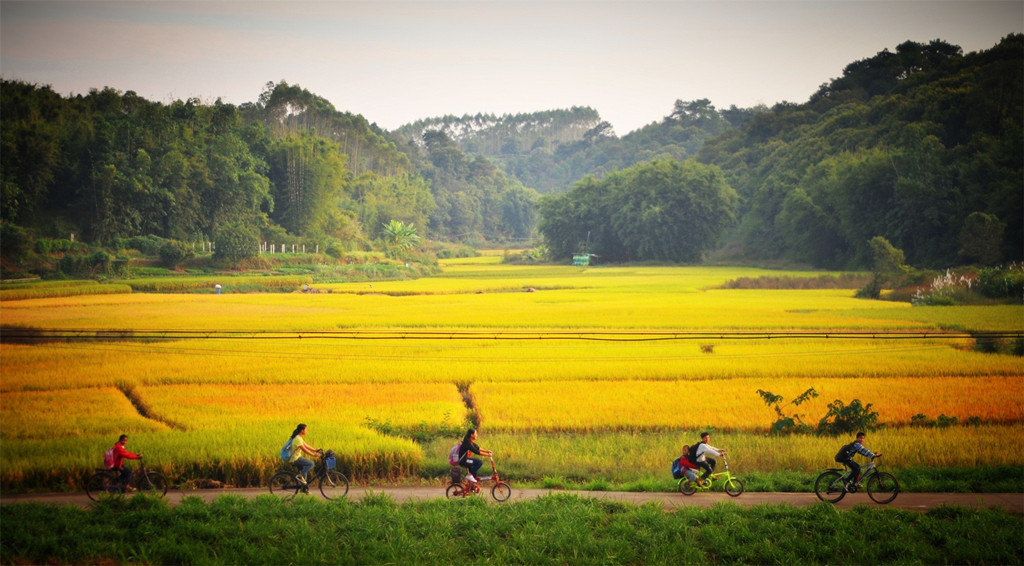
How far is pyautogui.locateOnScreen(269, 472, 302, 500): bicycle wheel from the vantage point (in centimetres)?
920

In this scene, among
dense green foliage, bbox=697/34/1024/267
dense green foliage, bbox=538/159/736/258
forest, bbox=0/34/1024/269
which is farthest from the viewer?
dense green foliage, bbox=538/159/736/258

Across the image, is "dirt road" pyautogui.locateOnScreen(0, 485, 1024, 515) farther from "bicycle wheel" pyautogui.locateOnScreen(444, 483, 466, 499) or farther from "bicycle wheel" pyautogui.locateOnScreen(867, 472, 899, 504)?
"bicycle wheel" pyautogui.locateOnScreen(444, 483, 466, 499)

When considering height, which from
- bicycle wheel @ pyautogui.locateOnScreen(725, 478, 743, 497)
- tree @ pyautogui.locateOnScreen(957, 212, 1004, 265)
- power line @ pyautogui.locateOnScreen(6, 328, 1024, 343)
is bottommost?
bicycle wheel @ pyautogui.locateOnScreen(725, 478, 743, 497)

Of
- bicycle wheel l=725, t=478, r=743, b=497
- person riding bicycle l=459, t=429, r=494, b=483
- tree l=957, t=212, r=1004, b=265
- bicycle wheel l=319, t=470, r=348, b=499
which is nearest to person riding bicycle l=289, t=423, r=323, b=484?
bicycle wheel l=319, t=470, r=348, b=499

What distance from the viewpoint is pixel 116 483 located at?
8.96 metres

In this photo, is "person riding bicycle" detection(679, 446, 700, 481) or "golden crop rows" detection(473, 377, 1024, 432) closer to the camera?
"person riding bicycle" detection(679, 446, 700, 481)

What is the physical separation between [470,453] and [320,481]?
1.88 meters

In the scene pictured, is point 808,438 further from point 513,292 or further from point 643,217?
point 643,217

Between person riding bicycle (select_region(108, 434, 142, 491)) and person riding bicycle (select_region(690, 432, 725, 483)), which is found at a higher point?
person riding bicycle (select_region(690, 432, 725, 483))

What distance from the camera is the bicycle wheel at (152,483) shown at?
916 centimetres

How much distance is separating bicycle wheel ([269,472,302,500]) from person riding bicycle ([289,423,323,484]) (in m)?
0.15

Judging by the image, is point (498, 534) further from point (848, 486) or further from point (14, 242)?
point (14, 242)

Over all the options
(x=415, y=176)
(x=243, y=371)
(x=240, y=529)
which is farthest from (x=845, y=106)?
(x=240, y=529)

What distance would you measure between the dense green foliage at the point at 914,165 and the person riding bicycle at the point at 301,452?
2215 centimetres
